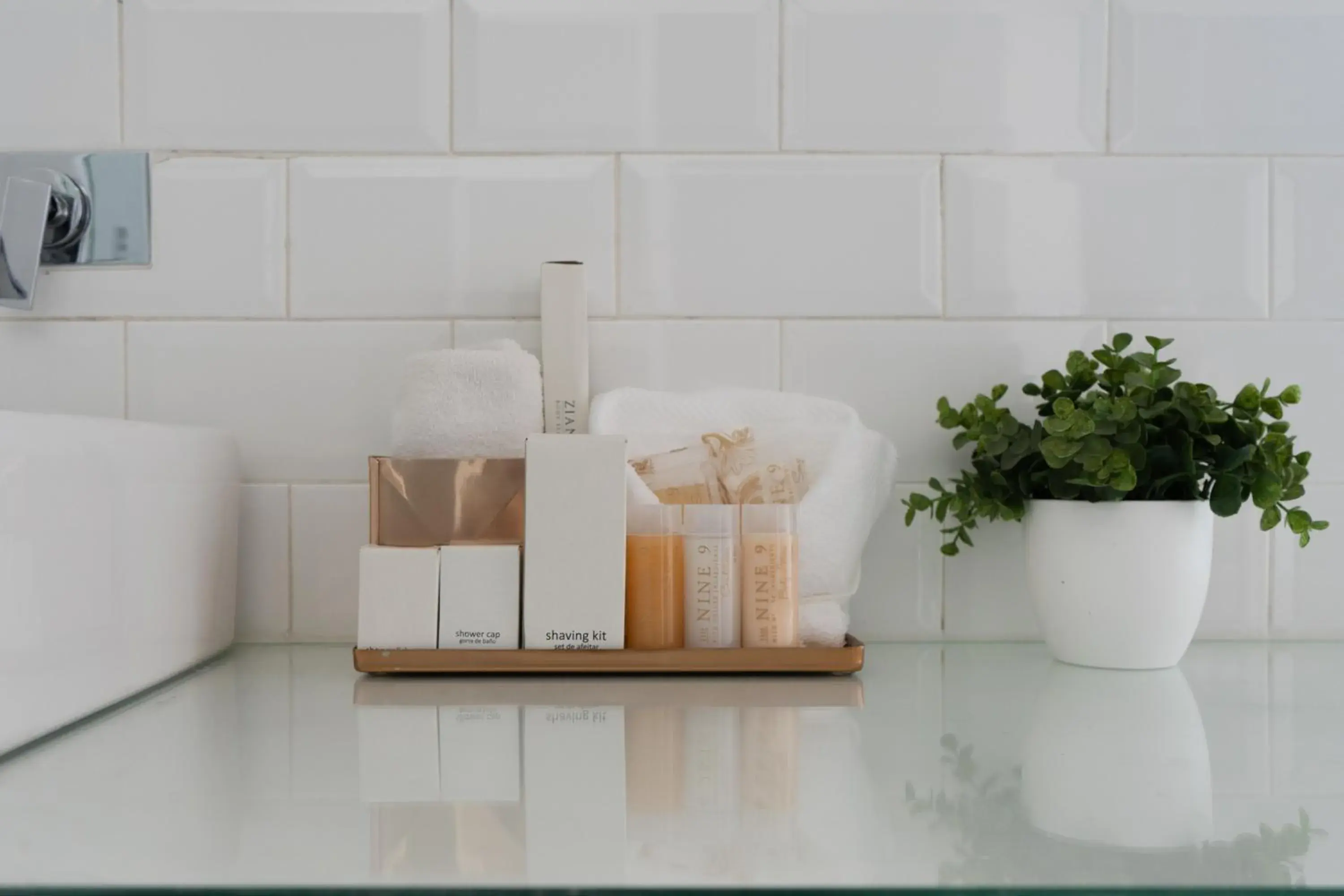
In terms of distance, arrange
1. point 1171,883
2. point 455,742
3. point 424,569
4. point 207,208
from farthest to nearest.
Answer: point 207,208
point 424,569
point 455,742
point 1171,883

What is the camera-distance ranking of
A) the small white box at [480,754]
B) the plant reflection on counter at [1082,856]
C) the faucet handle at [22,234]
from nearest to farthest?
the plant reflection on counter at [1082,856], the small white box at [480,754], the faucet handle at [22,234]

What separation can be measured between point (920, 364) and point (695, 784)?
0.54 m

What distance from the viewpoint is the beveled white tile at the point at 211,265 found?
0.96 meters

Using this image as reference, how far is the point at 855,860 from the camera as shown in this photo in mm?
423

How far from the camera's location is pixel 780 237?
37.9 inches

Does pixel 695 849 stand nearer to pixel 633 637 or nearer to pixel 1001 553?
pixel 633 637

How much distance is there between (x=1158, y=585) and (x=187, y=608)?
0.72m

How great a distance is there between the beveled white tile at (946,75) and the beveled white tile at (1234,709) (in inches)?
16.8

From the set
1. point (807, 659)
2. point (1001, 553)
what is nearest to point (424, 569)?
point (807, 659)

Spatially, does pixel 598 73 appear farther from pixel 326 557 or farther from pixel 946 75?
pixel 326 557

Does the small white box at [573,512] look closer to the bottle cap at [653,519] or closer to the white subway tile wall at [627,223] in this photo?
the bottle cap at [653,519]

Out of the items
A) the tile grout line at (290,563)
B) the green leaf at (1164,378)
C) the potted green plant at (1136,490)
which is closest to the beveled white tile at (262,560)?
the tile grout line at (290,563)

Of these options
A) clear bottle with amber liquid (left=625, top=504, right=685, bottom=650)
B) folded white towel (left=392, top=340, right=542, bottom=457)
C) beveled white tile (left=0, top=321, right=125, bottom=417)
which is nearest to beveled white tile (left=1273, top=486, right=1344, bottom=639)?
clear bottle with amber liquid (left=625, top=504, right=685, bottom=650)

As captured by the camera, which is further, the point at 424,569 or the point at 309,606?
the point at 309,606
